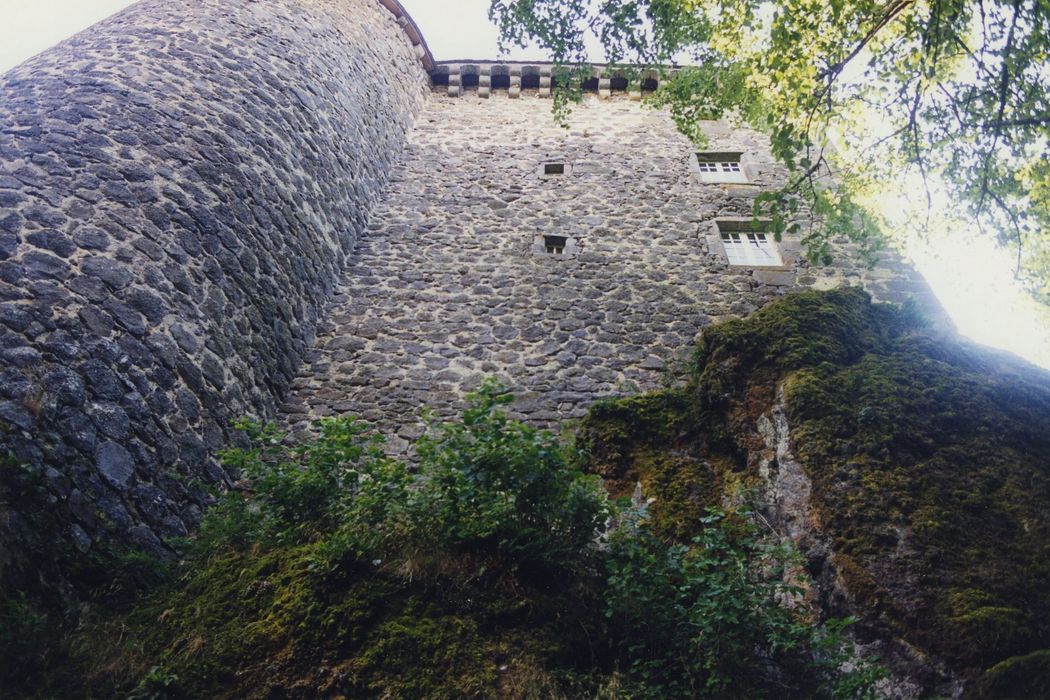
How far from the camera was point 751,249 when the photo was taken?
8172 mm

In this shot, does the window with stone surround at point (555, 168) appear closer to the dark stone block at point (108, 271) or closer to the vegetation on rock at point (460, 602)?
the dark stone block at point (108, 271)

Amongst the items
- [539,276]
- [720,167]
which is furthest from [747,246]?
[539,276]

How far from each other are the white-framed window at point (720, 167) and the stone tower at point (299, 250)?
0.15 feet

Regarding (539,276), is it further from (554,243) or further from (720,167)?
(720,167)

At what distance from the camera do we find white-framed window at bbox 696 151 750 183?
9383 millimetres

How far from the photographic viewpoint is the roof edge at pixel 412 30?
11336mm

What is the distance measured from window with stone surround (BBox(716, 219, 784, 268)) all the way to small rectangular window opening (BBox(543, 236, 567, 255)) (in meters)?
1.93

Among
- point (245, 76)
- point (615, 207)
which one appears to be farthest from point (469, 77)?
point (245, 76)

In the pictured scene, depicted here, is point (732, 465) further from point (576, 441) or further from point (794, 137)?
point (794, 137)

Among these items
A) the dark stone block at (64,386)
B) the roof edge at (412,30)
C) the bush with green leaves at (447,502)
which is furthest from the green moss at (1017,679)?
the roof edge at (412,30)

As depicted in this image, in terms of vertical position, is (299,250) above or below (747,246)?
above

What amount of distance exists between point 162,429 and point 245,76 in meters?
4.19

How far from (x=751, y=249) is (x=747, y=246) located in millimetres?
77

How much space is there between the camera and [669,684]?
311cm
